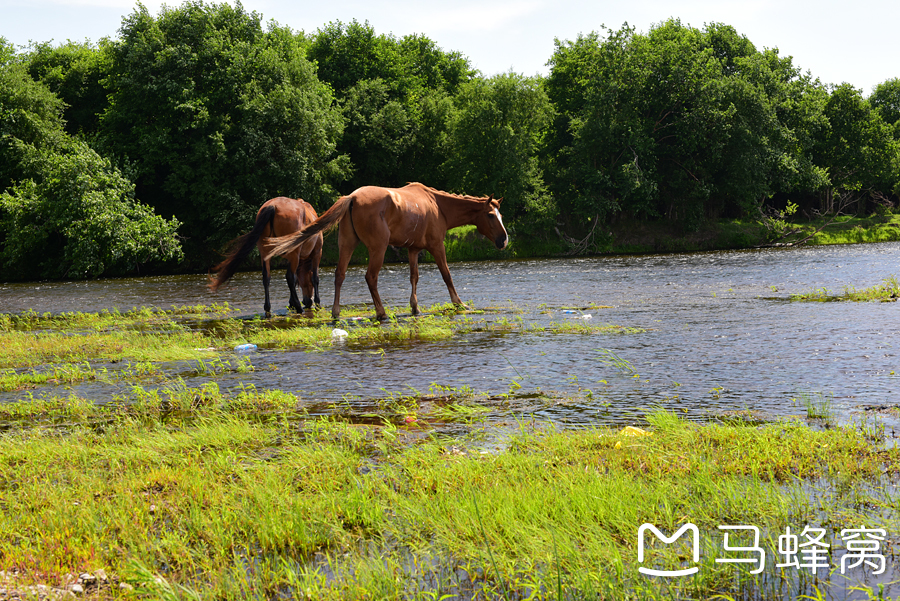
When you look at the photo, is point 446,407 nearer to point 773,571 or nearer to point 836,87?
point 773,571

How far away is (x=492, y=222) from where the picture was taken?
16656mm

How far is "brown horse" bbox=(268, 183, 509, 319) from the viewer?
47.8 ft

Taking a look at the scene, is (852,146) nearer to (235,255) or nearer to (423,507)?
(235,255)

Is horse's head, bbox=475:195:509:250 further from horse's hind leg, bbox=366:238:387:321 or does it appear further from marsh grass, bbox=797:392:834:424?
marsh grass, bbox=797:392:834:424

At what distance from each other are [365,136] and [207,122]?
49.0 ft

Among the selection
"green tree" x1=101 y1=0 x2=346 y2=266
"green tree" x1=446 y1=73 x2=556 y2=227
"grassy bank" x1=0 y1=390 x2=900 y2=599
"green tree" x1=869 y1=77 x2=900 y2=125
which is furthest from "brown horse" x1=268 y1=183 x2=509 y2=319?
"green tree" x1=869 y1=77 x2=900 y2=125

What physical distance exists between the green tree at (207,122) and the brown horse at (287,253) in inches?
1077

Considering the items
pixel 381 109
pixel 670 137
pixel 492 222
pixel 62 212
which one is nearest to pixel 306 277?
pixel 492 222

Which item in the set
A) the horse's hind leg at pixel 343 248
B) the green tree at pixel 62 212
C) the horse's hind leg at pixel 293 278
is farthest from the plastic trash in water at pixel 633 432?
the green tree at pixel 62 212

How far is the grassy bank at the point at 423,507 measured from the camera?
11.4 feet

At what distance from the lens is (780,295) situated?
58.5 feet

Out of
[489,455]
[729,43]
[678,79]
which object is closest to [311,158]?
[678,79]

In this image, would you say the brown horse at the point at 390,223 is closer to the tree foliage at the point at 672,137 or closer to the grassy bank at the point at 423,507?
the grassy bank at the point at 423,507

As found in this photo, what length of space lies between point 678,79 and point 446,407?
166 ft
